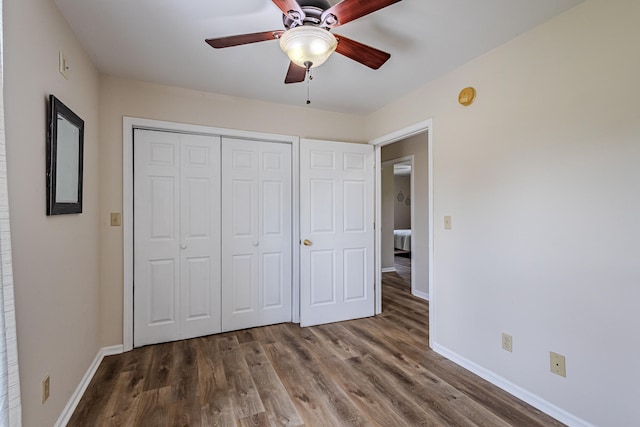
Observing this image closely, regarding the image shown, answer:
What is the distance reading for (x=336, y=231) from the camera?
3.35 meters

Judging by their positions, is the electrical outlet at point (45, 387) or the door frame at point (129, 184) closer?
the electrical outlet at point (45, 387)

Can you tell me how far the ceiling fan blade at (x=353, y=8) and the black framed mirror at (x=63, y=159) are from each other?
1509 millimetres

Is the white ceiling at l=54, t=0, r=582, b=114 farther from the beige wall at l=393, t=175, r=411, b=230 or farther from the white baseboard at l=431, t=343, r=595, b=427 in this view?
the beige wall at l=393, t=175, r=411, b=230

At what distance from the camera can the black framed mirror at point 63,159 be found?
1556mm

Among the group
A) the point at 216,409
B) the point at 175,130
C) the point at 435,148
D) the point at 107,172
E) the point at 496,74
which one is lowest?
the point at 216,409

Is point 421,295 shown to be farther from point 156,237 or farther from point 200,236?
point 156,237

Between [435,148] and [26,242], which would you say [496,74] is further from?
[26,242]

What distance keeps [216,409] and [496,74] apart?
2936 millimetres

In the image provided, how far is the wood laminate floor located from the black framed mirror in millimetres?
1275

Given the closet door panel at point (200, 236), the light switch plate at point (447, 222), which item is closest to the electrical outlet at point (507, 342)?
the light switch plate at point (447, 222)

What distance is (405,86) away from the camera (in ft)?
9.17

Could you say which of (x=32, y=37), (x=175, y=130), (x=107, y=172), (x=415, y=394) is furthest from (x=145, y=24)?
(x=415, y=394)

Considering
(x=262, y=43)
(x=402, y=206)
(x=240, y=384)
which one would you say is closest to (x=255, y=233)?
(x=240, y=384)

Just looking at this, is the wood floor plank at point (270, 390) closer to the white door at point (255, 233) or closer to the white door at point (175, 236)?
the white door at point (255, 233)
